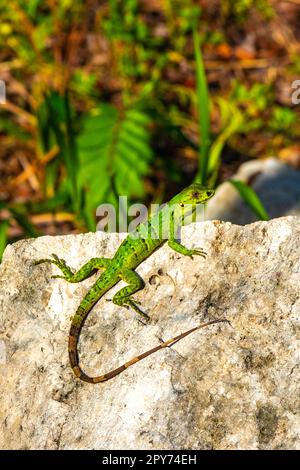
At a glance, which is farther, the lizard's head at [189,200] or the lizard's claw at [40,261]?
the lizard's head at [189,200]

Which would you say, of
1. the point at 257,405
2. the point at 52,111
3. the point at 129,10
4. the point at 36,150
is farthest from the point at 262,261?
the point at 129,10

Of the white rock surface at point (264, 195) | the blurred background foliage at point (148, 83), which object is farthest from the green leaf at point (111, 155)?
the white rock surface at point (264, 195)

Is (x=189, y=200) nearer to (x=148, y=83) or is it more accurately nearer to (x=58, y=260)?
(x=58, y=260)

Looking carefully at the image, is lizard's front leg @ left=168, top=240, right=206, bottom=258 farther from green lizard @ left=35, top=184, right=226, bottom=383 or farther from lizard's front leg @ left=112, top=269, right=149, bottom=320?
lizard's front leg @ left=112, top=269, right=149, bottom=320

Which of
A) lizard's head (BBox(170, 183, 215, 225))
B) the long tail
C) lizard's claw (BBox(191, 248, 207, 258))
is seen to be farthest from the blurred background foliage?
the long tail

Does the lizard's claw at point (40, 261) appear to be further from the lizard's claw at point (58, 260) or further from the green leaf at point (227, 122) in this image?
the green leaf at point (227, 122)

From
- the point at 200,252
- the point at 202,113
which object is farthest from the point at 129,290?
the point at 202,113
